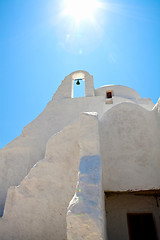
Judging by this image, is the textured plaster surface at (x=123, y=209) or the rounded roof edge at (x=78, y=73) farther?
the rounded roof edge at (x=78, y=73)

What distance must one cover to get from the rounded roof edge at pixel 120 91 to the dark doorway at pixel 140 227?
746cm

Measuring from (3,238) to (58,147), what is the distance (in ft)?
8.32

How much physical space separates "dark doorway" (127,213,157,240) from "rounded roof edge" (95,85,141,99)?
7.46m

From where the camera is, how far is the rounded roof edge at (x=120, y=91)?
11.1 metres

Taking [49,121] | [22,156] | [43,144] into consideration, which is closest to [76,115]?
[49,121]

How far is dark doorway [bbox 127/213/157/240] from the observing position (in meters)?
4.87

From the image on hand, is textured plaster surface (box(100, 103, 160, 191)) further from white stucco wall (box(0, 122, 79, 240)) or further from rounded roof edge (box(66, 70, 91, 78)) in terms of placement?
rounded roof edge (box(66, 70, 91, 78))

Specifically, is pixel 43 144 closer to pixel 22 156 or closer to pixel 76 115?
pixel 22 156

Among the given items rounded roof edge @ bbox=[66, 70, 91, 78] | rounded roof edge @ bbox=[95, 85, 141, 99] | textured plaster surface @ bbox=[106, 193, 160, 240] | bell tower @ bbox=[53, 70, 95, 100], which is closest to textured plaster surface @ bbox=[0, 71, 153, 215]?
bell tower @ bbox=[53, 70, 95, 100]

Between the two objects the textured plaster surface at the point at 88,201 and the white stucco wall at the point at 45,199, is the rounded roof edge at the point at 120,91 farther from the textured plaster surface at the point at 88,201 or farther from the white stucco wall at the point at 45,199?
the textured plaster surface at the point at 88,201

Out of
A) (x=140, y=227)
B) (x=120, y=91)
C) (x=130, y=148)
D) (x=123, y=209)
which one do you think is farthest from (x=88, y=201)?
(x=120, y=91)

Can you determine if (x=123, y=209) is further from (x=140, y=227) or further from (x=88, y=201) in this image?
(x=88, y=201)

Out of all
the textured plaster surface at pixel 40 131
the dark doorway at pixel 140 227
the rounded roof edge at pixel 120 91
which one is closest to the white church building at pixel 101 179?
the dark doorway at pixel 140 227

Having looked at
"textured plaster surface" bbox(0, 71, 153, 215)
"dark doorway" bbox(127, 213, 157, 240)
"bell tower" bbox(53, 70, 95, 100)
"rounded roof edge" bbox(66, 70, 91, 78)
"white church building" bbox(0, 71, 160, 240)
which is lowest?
"dark doorway" bbox(127, 213, 157, 240)
